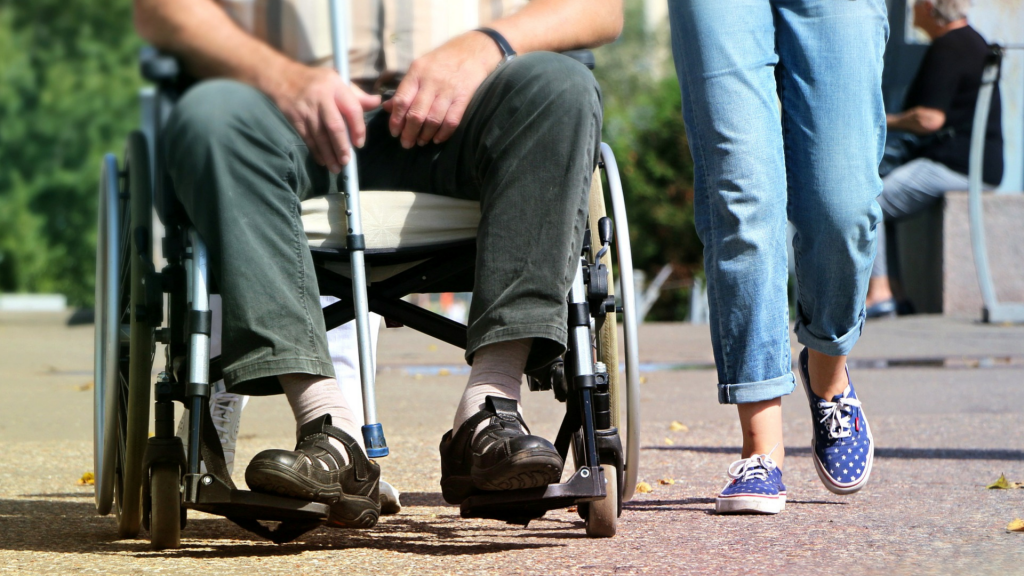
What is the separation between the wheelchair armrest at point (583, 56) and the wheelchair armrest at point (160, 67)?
0.71m

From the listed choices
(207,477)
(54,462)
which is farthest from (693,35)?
(54,462)

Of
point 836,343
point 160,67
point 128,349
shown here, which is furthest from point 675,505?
point 160,67

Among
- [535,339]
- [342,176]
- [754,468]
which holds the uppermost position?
[342,176]

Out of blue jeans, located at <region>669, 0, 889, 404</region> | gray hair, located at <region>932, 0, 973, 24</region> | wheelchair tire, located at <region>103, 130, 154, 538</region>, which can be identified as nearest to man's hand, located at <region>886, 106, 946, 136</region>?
gray hair, located at <region>932, 0, 973, 24</region>

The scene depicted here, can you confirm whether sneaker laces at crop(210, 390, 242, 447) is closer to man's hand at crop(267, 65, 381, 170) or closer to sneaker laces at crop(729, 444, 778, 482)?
man's hand at crop(267, 65, 381, 170)

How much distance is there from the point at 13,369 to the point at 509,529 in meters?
5.02

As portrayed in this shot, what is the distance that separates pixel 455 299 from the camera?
2759cm

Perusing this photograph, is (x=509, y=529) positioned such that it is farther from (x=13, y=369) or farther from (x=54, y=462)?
(x=13, y=369)

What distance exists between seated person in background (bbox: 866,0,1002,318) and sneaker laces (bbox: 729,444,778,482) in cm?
541

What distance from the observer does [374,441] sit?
7.60 ft

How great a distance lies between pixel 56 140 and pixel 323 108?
31616 mm

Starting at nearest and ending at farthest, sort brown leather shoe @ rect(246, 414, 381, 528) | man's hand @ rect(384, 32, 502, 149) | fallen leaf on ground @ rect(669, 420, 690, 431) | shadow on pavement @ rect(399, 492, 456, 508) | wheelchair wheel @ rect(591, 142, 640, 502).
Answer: brown leather shoe @ rect(246, 414, 381, 528), man's hand @ rect(384, 32, 502, 149), wheelchair wheel @ rect(591, 142, 640, 502), shadow on pavement @ rect(399, 492, 456, 508), fallen leaf on ground @ rect(669, 420, 690, 431)

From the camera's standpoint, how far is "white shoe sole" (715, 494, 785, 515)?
9.21 ft

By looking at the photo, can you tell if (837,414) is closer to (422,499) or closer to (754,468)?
(754,468)
